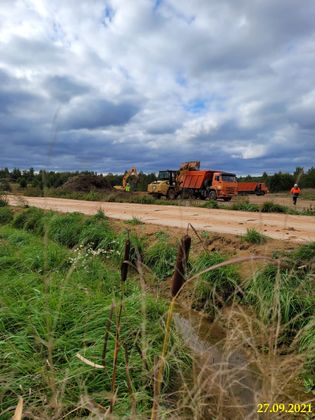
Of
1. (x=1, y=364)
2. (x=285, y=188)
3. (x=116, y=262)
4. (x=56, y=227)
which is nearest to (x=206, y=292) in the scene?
(x=116, y=262)

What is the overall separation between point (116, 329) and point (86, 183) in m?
39.9

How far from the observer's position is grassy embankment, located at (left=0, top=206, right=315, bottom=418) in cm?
165

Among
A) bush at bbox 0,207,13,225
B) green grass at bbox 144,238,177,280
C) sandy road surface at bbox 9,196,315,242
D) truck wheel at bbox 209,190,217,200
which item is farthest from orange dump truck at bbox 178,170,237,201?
green grass at bbox 144,238,177,280

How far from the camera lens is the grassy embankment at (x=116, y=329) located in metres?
1.65

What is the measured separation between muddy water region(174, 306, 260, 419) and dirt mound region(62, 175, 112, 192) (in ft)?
119

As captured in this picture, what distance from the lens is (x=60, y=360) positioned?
3234mm

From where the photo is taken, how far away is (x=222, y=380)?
4.82 feet

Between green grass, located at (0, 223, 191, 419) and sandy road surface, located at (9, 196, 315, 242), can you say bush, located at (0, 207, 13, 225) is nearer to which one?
sandy road surface, located at (9, 196, 315, 242)

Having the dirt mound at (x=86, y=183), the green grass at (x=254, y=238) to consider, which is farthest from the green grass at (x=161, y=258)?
the dirt mound at (x=86, y=183)

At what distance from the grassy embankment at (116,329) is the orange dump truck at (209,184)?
80.7 feet

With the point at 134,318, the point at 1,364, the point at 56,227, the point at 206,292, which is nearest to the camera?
the point at 1,364

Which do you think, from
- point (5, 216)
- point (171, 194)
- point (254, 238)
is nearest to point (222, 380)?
point (254, 238)

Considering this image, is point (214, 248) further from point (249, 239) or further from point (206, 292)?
point (206, 292)

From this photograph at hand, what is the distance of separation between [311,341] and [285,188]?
51.0 m
